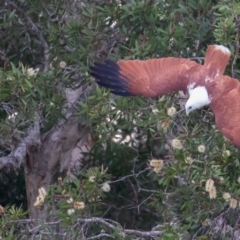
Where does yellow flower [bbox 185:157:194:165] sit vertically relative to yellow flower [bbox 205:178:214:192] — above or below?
above

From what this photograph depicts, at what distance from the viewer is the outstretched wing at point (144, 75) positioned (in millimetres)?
4297

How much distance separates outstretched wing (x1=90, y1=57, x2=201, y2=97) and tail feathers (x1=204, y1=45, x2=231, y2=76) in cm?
15

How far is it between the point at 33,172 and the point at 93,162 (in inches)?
24.6

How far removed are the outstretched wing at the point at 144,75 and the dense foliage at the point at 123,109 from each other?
6cm

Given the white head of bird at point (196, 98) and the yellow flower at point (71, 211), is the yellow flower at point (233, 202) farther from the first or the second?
the yellow flower at point (71, 211)

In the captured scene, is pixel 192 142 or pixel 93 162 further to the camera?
pixel 93 162

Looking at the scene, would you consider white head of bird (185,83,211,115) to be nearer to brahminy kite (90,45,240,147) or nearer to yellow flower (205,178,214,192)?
brahminy kite (90,45,240,147)

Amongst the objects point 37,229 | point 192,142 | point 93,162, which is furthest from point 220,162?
point 93,162

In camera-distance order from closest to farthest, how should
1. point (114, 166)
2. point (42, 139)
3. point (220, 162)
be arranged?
point (220, 162)
point (42, 139)
point (114, 166)

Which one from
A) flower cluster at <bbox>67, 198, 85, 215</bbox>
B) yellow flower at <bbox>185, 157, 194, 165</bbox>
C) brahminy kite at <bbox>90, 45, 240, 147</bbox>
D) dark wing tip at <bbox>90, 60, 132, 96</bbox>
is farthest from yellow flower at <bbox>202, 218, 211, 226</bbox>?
dark wing tip at <bbox>90, 60, 132, 96</bbox>

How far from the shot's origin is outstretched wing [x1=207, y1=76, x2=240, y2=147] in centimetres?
390

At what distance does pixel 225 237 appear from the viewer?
397cm

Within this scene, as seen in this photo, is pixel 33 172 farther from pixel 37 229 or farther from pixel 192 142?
pixel 192 142

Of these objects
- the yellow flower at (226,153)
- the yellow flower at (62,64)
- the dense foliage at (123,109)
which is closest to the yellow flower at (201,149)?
the dense foliage at (123,109)
